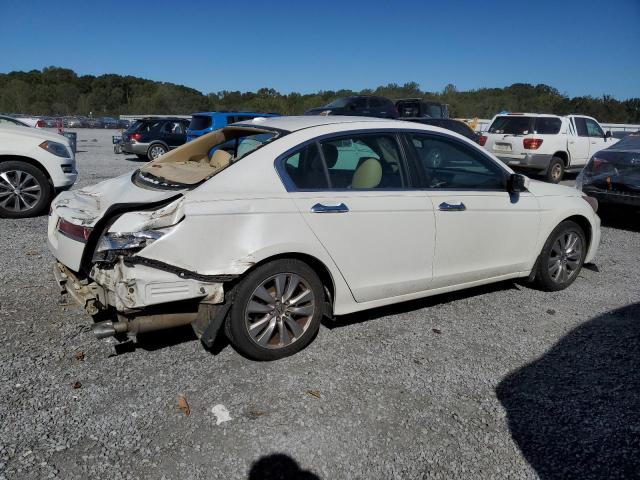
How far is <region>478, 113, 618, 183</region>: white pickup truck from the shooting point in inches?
533

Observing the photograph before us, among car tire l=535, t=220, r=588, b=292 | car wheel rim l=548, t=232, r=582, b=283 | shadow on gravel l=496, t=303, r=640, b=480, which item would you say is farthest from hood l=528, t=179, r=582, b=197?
shadow on gravel l=496, t=303, r=640, b=480

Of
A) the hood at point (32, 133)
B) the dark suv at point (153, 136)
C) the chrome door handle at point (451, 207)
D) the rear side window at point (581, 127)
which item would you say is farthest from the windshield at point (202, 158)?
the dark suv at point (153, 136)

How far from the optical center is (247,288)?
3275 mm

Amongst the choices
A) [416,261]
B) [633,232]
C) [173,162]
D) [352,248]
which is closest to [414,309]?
[416,261]

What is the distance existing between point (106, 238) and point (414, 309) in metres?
2.64

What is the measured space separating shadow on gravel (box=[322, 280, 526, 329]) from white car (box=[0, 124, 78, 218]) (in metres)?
5.43

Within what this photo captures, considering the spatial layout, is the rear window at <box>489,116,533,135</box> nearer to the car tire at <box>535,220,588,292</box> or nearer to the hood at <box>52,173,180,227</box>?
the car tire at <box>535,220,588,292</box>

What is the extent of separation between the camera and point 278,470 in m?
2.51

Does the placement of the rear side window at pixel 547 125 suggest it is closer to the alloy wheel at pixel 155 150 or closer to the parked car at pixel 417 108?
the parked car at pixel 417 108

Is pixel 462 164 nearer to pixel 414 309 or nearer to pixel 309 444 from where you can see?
pixel 414 309

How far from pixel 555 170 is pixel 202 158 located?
11.9 meters

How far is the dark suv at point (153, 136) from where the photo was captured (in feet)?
58.6

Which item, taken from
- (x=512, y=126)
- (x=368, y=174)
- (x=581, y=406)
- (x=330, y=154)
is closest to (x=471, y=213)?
(x=368, y=174)

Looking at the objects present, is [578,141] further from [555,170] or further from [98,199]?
[98,199]
